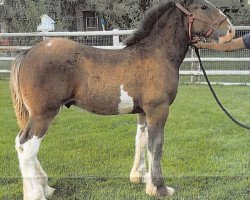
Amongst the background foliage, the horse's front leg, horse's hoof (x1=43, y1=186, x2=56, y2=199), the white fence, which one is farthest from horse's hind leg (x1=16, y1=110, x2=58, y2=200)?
the white fence

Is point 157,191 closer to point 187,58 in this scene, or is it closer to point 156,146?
point 156,146

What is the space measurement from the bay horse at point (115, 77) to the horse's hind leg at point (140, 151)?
22cm

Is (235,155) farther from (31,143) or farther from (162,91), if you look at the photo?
(31,143)

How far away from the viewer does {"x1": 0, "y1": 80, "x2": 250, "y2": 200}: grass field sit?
385cm

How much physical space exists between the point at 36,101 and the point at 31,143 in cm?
31

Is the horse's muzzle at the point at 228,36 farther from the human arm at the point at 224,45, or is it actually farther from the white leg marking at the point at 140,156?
the white leg marking at the point at 140,156

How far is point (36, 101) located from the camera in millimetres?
3324

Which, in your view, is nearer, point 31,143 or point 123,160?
point 31,143

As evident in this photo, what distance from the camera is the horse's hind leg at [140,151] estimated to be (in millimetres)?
3869

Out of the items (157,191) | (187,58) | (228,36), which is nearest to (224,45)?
(228,36)

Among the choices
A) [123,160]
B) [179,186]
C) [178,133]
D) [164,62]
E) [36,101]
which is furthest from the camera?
[178,133]

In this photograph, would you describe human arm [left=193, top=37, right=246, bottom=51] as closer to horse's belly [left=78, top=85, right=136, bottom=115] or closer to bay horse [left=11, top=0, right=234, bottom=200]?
bay horse [left=11, top=0, right=234, bottom=200]

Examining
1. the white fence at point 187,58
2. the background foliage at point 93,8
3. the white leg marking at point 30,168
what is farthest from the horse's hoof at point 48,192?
the white fence at point 187,58

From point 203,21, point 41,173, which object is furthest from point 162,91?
point 41,173
